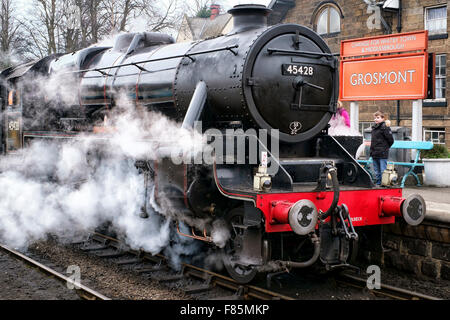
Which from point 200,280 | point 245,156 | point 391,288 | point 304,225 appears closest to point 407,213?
point 391,288

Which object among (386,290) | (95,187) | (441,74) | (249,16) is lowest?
(386,290)

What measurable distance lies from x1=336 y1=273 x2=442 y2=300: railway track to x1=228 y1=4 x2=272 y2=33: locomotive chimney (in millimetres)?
2799

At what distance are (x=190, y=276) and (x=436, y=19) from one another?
41.8 ft

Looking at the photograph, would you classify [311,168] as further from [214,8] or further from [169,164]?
[214,8]

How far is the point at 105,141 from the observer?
Result: 6617 millimetres

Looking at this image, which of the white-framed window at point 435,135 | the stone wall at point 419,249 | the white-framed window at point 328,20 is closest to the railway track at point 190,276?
the stone wall at point 419,249

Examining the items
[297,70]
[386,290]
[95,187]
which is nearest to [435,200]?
[386,290]

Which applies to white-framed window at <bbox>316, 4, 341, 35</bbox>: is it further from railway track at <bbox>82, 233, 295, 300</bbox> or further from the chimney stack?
the chimney stack

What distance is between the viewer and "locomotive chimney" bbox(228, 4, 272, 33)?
556 centimetres

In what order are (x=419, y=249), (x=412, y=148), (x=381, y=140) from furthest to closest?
(x=412, y=148), (x=381, y=140), (x=419, y=249)

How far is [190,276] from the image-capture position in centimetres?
578

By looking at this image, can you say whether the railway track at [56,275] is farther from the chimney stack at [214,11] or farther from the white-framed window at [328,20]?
the chimney stack at [214,11]

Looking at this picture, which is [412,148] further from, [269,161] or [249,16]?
[269,161]

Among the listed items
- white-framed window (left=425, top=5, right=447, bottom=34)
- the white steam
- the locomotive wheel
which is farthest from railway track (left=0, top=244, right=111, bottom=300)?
white-framed window (left=425, top=5, right=447, bottom=34)
